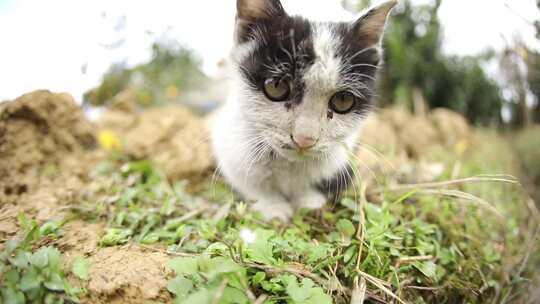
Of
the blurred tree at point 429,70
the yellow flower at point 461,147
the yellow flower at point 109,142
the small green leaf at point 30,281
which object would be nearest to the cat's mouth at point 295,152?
the small green leaf at point 30,281

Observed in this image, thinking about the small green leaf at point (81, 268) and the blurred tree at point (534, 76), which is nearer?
the small green leaf at point (81, 268)

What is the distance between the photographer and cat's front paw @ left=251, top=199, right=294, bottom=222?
5.72ft

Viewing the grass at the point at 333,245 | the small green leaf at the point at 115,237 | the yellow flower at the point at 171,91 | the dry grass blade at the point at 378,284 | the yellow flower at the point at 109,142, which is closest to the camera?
the grass at the point at 333,245

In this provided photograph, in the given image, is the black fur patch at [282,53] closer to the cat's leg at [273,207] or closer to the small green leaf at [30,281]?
the cat's leg at [273,207]

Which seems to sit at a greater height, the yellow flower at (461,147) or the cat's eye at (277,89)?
the cat's eye at (277,89)

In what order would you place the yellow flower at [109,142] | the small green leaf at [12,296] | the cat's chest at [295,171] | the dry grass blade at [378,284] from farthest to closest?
Answer: the yellow flower at [109,142], the cat's chest at [295,171], the dry grass blade at [378,284], the small green leaf at [12,296]

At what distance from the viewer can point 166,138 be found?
2941mm

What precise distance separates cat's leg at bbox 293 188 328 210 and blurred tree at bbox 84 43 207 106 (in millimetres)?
1919

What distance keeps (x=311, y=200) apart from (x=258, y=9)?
0.97 metres

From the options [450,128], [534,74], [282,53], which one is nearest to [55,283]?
[282,53]

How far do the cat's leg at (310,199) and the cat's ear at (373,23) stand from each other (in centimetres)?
80

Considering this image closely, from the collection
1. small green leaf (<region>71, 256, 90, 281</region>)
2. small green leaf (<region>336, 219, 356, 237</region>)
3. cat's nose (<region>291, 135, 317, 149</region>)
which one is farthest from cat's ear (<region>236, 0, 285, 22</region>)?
small green leaf (<region>71, 256, 90, 281</region>)

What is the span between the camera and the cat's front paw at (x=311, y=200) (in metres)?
1.82

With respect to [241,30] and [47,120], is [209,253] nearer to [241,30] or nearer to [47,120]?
[241,30]
